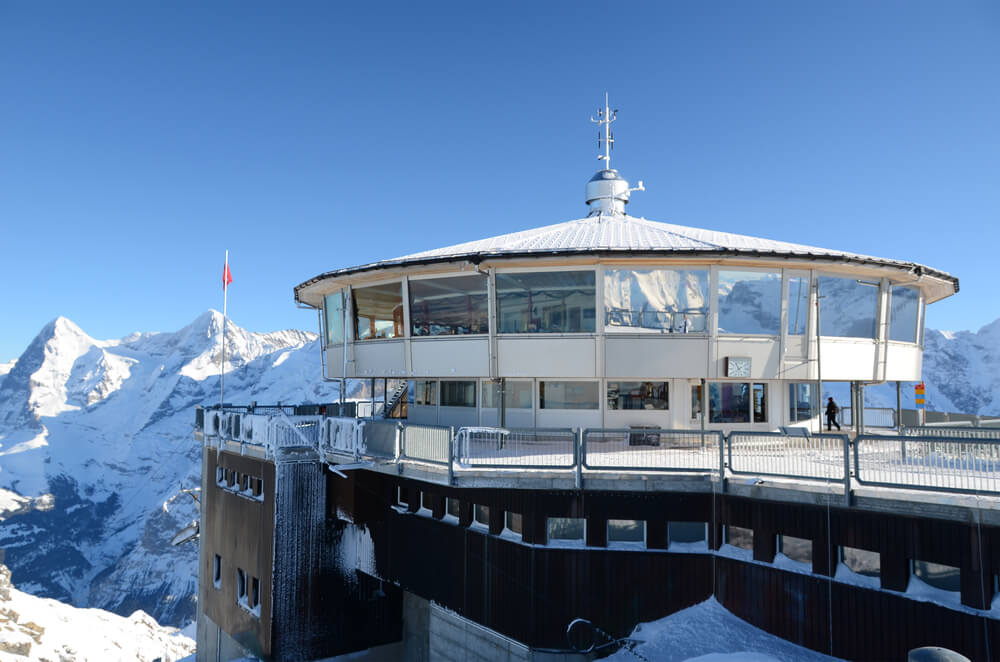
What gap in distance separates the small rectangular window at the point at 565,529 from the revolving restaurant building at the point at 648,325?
168 inches

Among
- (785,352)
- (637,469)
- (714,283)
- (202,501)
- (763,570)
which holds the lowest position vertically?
(202,501)

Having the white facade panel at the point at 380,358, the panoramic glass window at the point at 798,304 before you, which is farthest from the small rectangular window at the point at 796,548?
the white facade panel at the point at 380,358

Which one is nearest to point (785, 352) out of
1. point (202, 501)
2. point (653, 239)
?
point (653, 239)

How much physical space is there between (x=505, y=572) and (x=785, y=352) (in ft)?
32.1

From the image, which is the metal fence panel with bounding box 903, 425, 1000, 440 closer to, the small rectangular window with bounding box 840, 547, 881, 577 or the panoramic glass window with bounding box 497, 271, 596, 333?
the small rectangular window with bounding box 840, 547, 881, 577

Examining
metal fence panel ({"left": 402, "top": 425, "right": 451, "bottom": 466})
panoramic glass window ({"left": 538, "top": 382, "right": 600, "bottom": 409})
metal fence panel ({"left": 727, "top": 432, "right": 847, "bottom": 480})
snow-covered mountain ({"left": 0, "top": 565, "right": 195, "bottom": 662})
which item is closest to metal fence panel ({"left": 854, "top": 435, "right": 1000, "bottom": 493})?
metal fence panel ({"left": 727, "top": 432, "right": 847, "bottom": 480})

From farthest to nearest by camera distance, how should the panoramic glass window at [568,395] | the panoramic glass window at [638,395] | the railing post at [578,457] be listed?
the panoramic glass window at [568,395], the panoramic glass window at [638,395], the railing post at [578,457]

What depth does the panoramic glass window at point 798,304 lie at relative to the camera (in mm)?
19047

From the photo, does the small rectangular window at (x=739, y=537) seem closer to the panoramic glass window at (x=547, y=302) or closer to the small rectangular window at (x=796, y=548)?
the small rectangular window at (x=796, y=548)

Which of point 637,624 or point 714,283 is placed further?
point 714,283

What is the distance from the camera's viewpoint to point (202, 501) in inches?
1133

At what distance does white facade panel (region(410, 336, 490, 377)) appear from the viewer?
20.2 metres

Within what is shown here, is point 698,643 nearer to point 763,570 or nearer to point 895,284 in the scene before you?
point 763,570

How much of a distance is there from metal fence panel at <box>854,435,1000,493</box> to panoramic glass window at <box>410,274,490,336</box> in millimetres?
10669
